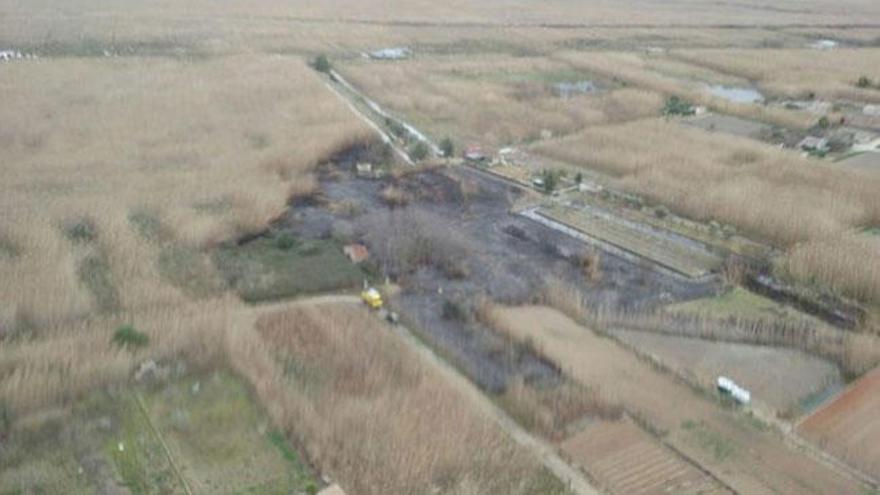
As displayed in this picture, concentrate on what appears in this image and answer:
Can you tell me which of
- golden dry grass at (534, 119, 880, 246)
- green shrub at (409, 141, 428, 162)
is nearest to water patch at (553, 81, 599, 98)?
golden dry grass at (534, 119, 880, 246)

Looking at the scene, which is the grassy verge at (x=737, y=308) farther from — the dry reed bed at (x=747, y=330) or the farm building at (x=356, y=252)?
the farm building at (x=356, y=252)

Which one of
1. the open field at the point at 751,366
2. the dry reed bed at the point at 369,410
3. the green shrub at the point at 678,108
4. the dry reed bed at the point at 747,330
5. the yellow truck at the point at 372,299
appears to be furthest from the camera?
the green shrub at the point at 678,108

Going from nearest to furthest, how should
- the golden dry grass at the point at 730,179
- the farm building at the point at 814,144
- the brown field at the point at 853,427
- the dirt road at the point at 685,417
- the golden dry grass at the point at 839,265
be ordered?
the dirt road at the point at 685,417
the brown field at the point at 853,427
the golden dry grass at the point at 839,265
the golden dry grass at the point at 730,179
the farm building at the point at 814,144

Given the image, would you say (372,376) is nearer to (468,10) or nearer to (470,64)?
(470,64)

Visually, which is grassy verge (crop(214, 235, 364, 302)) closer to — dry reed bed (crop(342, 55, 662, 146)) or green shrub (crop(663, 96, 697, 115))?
dry reed bed (crop(342, 55, 662, 146))

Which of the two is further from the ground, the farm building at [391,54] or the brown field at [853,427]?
the brown field at [853,427]

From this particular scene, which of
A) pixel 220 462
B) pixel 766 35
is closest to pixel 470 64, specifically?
pixel 766 35

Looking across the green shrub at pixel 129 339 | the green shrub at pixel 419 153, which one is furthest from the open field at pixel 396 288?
the green shrub at pixel 419 153
